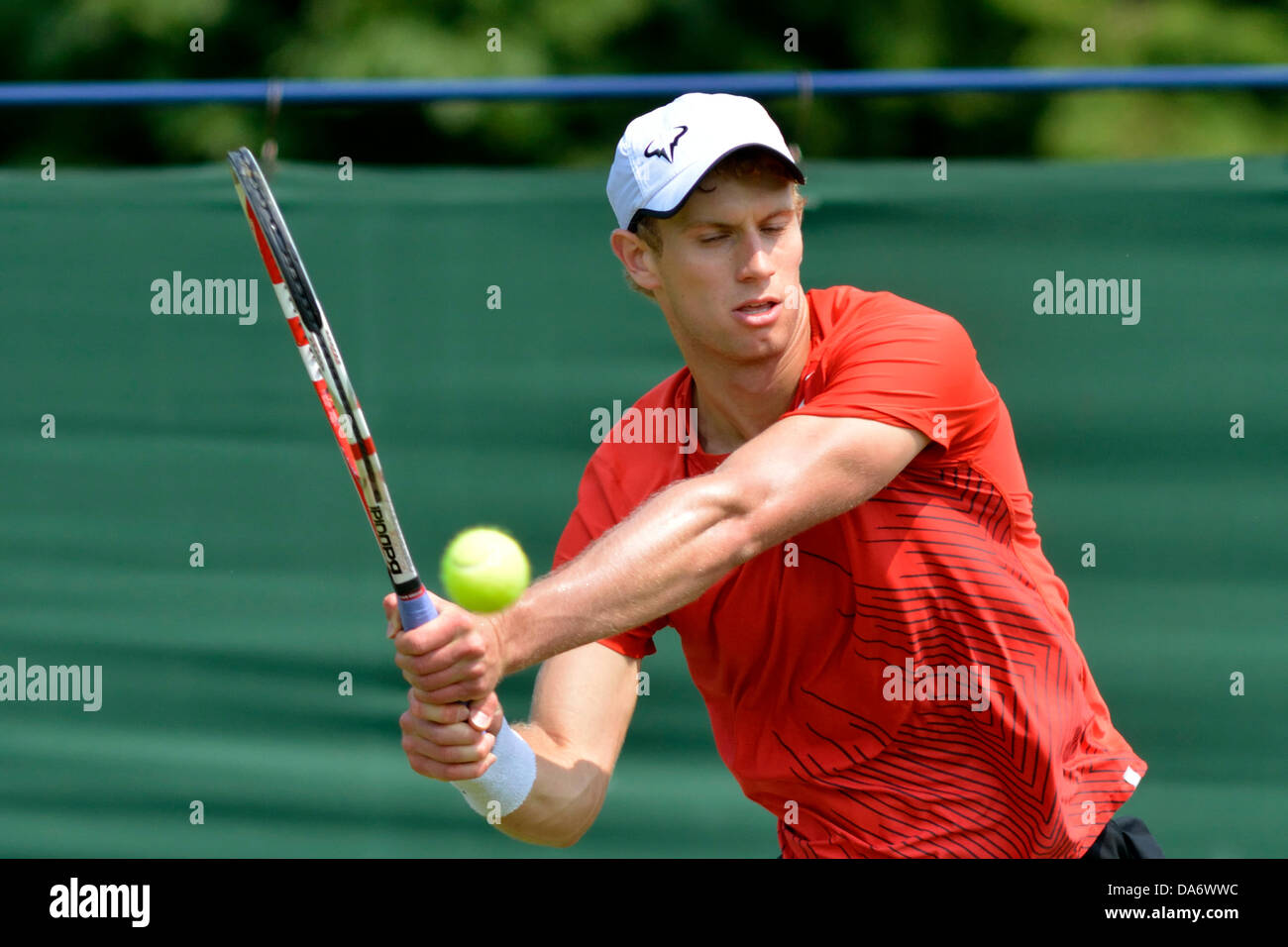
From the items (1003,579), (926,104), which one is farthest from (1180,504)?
(926,104)

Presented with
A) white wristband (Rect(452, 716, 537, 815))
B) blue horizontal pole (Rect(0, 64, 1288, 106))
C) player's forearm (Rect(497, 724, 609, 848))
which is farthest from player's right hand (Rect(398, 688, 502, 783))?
blue horizontal pole (Rect(0, 64, 1288, 106))

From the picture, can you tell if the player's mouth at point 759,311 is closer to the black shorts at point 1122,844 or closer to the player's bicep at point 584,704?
the player's bicep at point 584,704

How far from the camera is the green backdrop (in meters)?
3.71

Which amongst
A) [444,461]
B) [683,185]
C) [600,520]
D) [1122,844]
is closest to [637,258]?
[683,185]

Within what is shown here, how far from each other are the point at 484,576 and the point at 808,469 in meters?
0.54

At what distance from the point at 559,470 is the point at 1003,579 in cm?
154

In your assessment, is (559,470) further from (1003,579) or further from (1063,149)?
(1063,149)

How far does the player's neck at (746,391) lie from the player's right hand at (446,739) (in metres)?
0.74

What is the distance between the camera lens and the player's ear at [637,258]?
2838 millimetres

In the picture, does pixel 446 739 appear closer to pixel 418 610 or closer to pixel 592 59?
pixel 418 610

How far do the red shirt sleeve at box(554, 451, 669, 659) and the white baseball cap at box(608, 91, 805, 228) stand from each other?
0.53m

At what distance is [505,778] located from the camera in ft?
8.61
